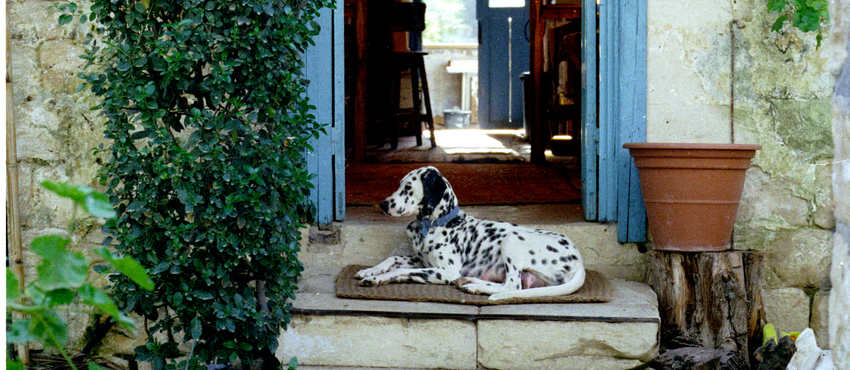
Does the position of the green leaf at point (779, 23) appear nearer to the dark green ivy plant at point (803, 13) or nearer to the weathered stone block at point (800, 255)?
the dark green ivy plant at point (803, 13)

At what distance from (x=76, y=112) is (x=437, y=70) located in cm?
1283

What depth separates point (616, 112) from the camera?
378 cm

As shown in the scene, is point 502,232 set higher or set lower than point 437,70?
lower

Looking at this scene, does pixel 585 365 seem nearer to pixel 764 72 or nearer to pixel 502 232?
pixel 502 232

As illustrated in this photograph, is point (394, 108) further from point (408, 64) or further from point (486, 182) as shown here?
point (486, 182)

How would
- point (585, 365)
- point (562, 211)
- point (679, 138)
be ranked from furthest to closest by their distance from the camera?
point (562, 211), point (679, 138), point (585, 365)

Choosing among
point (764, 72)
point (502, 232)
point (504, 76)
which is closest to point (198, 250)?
point (502, 232)

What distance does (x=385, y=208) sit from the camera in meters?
3.52

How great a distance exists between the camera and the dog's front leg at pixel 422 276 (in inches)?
137

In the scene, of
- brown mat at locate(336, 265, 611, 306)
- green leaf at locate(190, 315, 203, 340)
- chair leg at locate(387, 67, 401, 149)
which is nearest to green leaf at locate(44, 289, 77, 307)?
green leaf at locate(190, 315, 203, 340)

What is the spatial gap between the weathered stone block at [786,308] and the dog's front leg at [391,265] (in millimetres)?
1716

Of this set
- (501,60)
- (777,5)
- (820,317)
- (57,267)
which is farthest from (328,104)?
(501,60)

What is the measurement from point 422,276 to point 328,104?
0.97 m

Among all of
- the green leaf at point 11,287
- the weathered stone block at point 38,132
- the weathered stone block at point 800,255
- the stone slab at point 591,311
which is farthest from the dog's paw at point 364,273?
the green leaf at point 11,287
